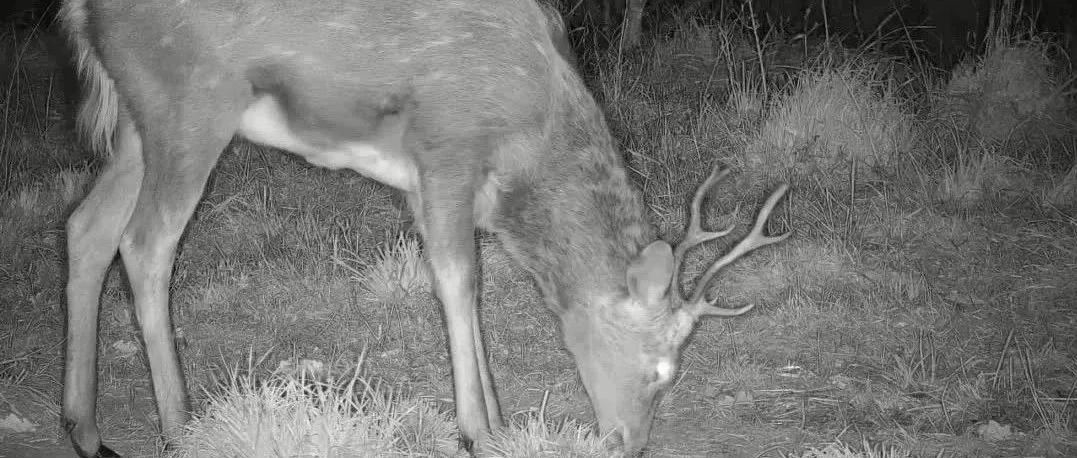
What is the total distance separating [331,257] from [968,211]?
3719mm

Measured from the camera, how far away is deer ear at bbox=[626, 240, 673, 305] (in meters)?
4.15

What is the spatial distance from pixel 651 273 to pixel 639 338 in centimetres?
28

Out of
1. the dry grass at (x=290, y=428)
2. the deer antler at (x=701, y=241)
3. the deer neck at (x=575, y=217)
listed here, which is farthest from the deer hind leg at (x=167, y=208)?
the deer antler at (x=701, y=241)

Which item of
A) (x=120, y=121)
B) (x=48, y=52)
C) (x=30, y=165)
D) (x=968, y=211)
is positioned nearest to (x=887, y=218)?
(x=968, y=211)

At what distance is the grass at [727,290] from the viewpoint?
4.47m

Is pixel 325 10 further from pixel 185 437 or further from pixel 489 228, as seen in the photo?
pixel 185 437

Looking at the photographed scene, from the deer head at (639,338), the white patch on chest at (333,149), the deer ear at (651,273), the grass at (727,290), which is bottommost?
the grass at (727,290)

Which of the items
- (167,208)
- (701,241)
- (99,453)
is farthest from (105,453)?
(701,241)

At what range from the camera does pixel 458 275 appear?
4340mm

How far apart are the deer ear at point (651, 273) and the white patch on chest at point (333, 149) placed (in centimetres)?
91

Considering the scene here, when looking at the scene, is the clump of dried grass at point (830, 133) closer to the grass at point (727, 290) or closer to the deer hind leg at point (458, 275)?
the grass at point (727, 290)

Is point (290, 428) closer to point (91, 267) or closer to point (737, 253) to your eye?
point (91, 267)

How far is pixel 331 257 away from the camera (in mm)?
6176

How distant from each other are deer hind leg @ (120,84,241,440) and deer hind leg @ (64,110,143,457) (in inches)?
7.3
